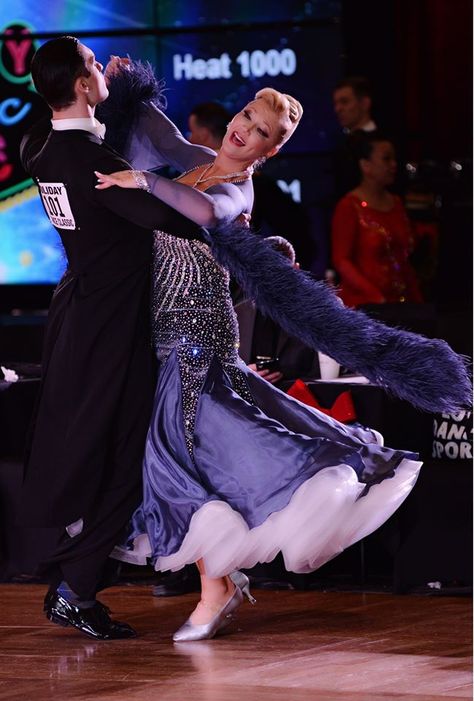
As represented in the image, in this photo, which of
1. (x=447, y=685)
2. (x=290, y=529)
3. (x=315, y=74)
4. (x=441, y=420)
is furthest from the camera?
(x=315, y=74)

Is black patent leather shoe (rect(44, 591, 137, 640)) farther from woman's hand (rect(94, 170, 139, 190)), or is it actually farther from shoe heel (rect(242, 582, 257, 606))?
woman's hand (rect(94, 170, 139, 190))

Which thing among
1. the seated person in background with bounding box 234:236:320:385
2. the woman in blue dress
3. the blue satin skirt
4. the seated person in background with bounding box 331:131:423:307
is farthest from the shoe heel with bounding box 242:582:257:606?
the seated person in background with bounding box 331:131:423:307

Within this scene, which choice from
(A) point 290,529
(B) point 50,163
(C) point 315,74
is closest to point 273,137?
(B) point 50,163

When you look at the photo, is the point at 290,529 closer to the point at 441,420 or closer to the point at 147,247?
the point at 147,247

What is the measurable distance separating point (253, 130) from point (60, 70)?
20.9 inches

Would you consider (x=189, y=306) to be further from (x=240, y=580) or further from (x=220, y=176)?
(x=240, y=580)

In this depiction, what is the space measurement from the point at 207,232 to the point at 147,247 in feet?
0.74

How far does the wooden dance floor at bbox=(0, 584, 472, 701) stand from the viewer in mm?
3080

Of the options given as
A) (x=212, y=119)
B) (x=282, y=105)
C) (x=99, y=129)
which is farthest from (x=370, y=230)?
(x=99, y=129)

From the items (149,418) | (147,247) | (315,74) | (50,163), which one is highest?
(315,74)

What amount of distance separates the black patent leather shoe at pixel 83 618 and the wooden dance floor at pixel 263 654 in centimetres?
4

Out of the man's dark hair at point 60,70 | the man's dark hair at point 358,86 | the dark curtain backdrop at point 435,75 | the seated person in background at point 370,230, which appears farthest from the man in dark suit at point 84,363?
the dark curtain backdrop at point 435,75

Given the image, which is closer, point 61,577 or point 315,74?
point 61,577

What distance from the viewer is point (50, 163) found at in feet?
11.2
